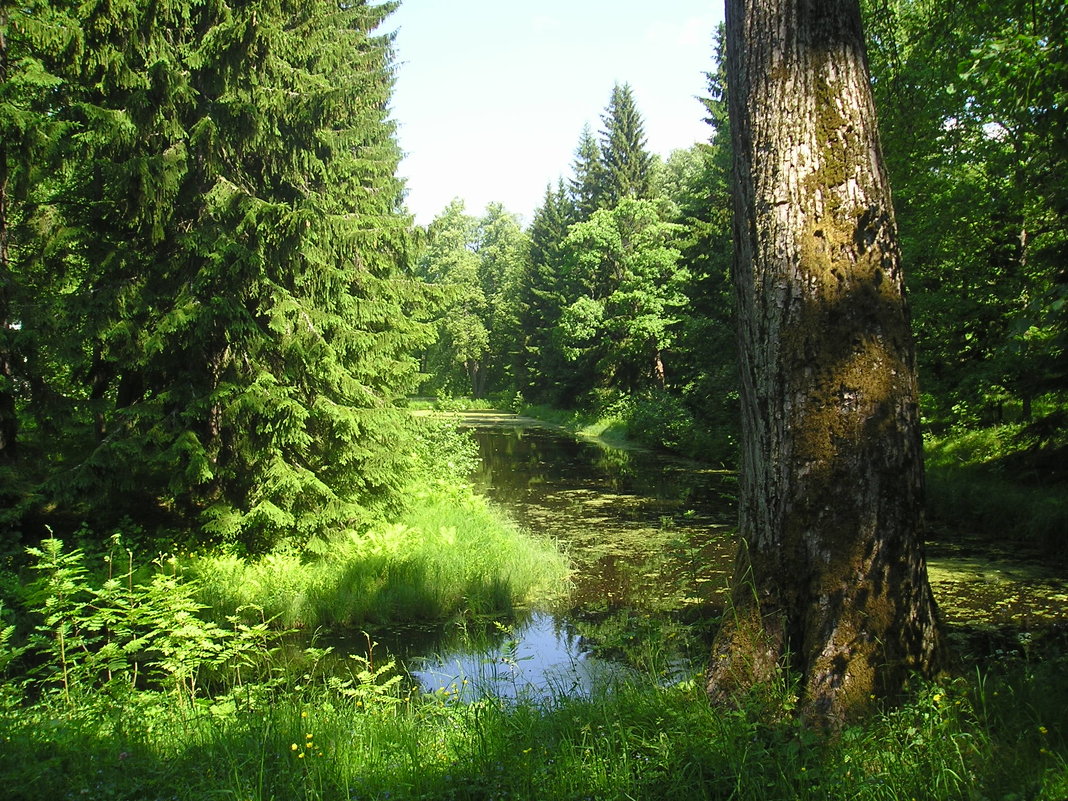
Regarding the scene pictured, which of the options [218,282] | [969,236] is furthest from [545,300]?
[218,282]

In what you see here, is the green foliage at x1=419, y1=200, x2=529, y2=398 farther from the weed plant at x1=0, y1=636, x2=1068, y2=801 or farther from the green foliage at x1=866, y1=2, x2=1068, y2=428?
the weed plant at x1=0, y1=636, x2=1068, y2=801

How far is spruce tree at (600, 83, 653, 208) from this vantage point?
3500cm

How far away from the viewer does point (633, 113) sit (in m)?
35.0

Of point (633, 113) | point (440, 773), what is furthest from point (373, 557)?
point (633, 113)

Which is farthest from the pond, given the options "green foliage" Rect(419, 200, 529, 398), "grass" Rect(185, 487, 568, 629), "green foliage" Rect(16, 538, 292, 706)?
"green foliage" Rect(419, 200, 529, 398)

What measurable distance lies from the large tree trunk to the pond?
90cm

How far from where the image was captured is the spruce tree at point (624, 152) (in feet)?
115

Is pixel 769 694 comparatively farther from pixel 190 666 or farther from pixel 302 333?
pixel 302 333

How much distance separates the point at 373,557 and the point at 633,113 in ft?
102

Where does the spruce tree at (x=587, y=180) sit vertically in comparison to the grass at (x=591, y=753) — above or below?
above

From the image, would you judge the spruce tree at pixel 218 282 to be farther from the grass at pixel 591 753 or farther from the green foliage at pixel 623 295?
the green foliage at pixel 623 295

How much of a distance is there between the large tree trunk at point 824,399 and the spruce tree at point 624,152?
108ft

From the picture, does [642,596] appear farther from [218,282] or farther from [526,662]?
[218,282]

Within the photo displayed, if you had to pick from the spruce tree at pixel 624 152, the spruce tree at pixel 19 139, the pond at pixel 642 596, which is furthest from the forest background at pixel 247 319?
the spruce tree at pixel 624 152
